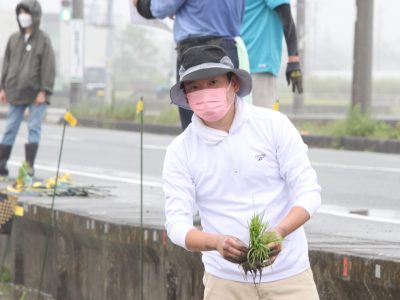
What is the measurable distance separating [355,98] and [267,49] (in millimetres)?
14129

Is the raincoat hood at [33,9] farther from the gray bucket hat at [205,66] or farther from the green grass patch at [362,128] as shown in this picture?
the green grass patch at [362,128]

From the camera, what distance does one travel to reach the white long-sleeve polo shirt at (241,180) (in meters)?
4.70

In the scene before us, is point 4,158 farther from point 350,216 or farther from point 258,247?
point 258,247

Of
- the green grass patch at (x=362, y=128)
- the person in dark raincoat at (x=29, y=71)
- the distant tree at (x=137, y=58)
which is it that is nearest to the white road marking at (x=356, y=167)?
the person in dark raincoat at (x=29, y=71)

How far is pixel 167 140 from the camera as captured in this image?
21625 millimetres

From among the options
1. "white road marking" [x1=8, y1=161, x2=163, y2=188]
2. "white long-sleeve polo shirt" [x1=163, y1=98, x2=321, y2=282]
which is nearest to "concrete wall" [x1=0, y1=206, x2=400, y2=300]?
"white long-sleeve polo shirt" [x1=163, y1=98, x2=321, y2=282]

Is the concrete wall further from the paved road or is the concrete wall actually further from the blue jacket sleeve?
the blue jacket sleeve

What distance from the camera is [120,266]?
7.59 m

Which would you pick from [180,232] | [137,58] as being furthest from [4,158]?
[137,58]

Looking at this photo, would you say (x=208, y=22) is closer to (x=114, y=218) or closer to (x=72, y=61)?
(x=114, y=218)

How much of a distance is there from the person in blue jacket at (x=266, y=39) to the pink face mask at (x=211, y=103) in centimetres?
292

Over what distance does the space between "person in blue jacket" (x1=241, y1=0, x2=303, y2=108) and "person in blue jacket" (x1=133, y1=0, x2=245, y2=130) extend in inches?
18.7

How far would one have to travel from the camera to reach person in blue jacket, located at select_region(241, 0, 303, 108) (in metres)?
7.64

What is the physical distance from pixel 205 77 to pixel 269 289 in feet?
2.52
